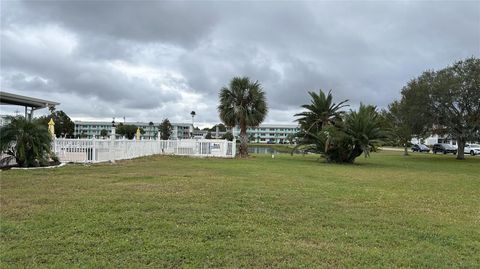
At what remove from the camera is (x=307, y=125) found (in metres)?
28.9

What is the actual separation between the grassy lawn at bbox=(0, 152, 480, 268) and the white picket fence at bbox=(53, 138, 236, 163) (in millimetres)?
8107

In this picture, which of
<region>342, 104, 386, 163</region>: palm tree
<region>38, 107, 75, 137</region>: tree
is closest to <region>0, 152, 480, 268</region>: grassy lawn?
<region>342, 104, 386, 163</region>: palm tree

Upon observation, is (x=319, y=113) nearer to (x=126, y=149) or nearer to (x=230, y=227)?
(x=126, y=149)

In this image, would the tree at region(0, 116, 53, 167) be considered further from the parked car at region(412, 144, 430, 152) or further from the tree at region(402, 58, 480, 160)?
the parked car at region(412, 144, 430, 152)

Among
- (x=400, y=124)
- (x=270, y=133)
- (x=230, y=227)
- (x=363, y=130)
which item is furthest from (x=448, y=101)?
(x=270, y=133)

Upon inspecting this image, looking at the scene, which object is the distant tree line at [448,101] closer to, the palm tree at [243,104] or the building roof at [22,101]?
the palm tree at [243,104]

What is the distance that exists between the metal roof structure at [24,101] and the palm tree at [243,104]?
39.9ft

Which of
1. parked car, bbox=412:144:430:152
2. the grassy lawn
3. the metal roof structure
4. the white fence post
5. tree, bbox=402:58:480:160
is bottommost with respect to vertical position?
the grassy lawn

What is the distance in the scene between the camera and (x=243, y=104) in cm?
3158

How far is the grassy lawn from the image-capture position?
4613 mm

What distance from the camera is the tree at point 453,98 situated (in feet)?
104

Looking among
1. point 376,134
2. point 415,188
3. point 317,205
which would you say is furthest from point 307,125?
point 317,205

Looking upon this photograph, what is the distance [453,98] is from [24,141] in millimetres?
29575

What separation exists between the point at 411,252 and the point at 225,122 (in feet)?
90.0
